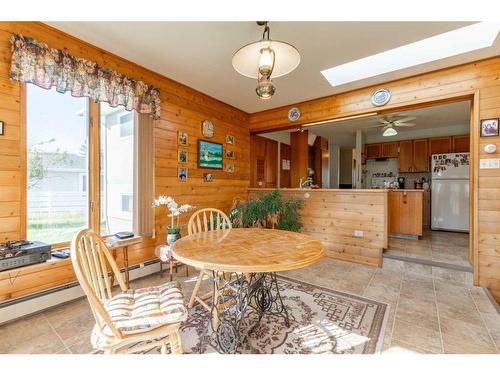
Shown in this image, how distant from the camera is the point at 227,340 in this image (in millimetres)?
1507

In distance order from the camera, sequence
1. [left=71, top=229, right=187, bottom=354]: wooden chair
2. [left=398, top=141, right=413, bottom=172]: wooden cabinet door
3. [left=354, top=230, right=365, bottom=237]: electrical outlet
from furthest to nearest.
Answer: [left=398, top=141, right=413, bottom=172]: wooden cabinet door < [left=354, top=230, right=365, bottom=237]: electrical outlet < [left=71, top=229, right=187, bottom=354]: wooden chair

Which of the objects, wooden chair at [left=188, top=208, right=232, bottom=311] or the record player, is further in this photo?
wooden chair at [left=188, top=208, right=232, bottom=311]

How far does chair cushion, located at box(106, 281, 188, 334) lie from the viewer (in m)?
1.12

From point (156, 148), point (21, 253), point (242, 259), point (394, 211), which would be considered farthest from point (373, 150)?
point (21, 253)

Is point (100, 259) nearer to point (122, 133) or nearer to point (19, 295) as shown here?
point (19, 295)

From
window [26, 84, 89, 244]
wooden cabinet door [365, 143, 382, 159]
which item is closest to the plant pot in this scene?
window [26, 84, 89, 244]

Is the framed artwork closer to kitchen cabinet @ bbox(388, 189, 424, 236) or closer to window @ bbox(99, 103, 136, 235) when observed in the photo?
window @ bbox(99, 103, 136, 235)

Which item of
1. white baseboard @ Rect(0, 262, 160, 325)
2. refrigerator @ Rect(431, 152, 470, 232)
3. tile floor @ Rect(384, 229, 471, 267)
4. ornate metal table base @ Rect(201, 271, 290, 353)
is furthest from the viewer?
refrigerator @ Rect(431, 152, 470, 232)

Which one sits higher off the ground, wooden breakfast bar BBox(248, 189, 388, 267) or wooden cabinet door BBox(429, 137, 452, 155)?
wooden cabinet door BBox(429, 137, 452, 155)

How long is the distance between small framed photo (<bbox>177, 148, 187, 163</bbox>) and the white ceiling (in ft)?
3.23

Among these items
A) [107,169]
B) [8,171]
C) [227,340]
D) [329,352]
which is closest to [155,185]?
[107,169]

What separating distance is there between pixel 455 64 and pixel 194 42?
295cm

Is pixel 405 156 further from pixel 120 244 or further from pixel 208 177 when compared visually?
pixel 120 244

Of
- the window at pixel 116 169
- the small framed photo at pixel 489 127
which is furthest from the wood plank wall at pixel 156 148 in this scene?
the small framed photo at pixel 489 127
